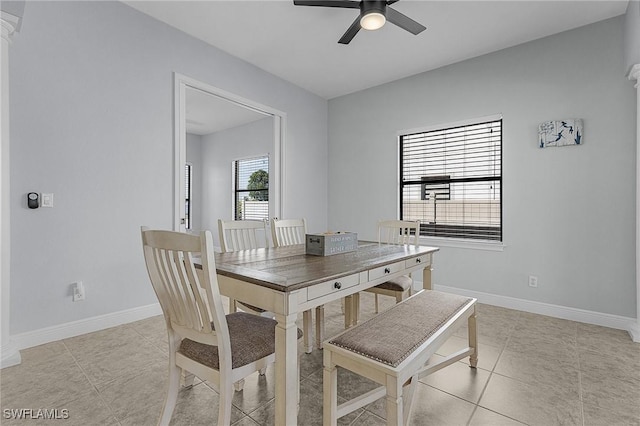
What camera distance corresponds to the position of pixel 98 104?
8.62 ft

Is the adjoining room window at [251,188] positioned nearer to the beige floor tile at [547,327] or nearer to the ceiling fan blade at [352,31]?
the ceiling fan blade at [352,31]

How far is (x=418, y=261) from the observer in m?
2.17

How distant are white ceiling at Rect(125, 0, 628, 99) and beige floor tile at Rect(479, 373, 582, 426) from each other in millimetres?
2923

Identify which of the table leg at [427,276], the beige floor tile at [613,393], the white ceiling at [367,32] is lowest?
the beige floor tile at [613,393]

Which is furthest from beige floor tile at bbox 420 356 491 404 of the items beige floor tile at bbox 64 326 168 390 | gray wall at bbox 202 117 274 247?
gray wall at bbox 202 117 274 247

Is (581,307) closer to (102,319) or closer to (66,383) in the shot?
(66,383)

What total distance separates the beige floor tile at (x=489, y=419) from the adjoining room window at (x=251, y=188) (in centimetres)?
483

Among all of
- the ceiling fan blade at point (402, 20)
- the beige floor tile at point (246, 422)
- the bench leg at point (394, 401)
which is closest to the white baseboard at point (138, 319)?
the beige floor tile at point (246, 422)

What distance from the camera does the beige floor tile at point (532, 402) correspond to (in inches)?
61.1

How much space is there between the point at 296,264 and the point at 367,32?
2.62m

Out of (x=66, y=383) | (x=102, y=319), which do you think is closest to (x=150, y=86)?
(x=102, y=319)

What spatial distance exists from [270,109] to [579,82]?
131 inches

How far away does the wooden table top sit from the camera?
1.35 metres

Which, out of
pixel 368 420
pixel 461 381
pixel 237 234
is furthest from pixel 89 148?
pixel 461 381
